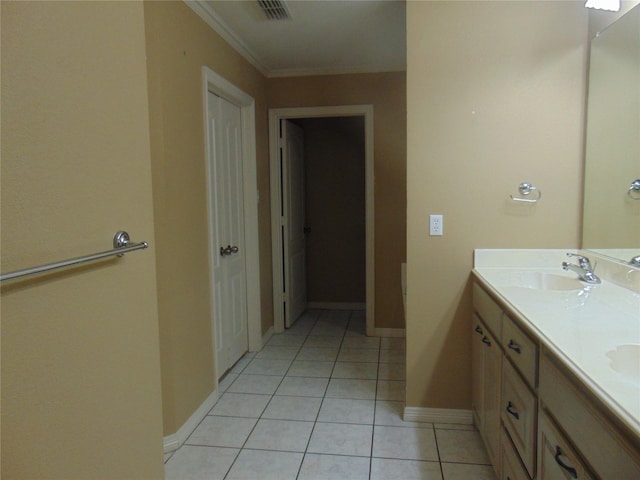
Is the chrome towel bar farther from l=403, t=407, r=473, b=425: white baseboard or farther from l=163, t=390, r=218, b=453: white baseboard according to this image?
l=403, t=407, r=473, b=425: white baseboard

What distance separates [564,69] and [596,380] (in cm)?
187

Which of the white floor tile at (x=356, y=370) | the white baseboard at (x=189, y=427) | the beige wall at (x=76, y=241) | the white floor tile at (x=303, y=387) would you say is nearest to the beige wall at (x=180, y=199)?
the white baseboard at (x=189, y=427)

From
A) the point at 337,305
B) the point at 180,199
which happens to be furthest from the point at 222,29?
the point at 337,305

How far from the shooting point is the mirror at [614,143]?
1878 millimetres

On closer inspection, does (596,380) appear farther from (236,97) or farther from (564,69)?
(236,97)

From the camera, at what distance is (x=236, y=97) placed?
331 cm

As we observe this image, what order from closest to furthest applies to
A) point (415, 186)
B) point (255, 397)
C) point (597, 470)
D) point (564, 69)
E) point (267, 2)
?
point (597, 470), point (564, 69), point (415, 186), point (267, 2), point (255, 397)

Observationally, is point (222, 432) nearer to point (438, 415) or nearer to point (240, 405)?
point (240, 405)

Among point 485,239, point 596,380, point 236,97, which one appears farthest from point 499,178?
point 236,97

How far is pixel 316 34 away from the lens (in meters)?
3.21

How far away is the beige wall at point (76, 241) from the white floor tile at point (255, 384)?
5.42ft

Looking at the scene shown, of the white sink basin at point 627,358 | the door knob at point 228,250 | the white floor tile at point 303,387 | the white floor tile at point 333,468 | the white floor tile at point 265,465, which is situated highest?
the door knob at point 228,250

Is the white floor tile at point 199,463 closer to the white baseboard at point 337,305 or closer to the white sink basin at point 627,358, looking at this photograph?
the white sink basin at point 627,358

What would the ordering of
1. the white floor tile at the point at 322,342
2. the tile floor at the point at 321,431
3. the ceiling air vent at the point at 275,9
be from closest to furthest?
the tile floor at the point at 321,431 < the ceiling air vent at the point at 275,9 < the white floor tile at the point at 322,342
